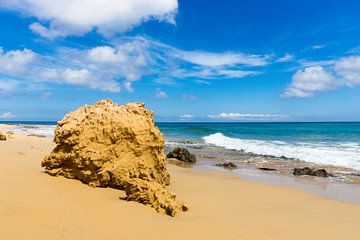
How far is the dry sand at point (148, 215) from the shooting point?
404cm

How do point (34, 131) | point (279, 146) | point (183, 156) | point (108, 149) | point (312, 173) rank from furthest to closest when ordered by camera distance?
1. point (34, 131)
2. point (279, 146)
3. point (183, 156)
4. point (312, 173)
5. point (108, 149)

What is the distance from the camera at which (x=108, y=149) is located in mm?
6730

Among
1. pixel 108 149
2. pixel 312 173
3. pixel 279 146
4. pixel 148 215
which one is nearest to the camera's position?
pixel 148 215

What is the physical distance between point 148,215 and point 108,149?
2288 millimetres

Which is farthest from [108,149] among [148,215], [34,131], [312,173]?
[34,131]

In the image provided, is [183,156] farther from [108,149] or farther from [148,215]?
[148,215]

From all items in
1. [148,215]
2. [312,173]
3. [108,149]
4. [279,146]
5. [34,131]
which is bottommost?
[312,173]

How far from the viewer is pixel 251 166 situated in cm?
1440

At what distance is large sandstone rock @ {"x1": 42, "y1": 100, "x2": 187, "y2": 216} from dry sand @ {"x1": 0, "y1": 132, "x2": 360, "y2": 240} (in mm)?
282

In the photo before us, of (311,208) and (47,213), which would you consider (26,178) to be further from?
(311,208)

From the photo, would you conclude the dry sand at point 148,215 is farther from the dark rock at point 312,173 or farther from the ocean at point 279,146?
the ocean at point 279,146

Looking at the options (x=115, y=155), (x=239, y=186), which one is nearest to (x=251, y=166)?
(x=239, y=186)

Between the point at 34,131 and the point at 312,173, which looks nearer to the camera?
the point at 312,173

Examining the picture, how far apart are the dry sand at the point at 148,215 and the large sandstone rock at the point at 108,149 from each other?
0.28m
